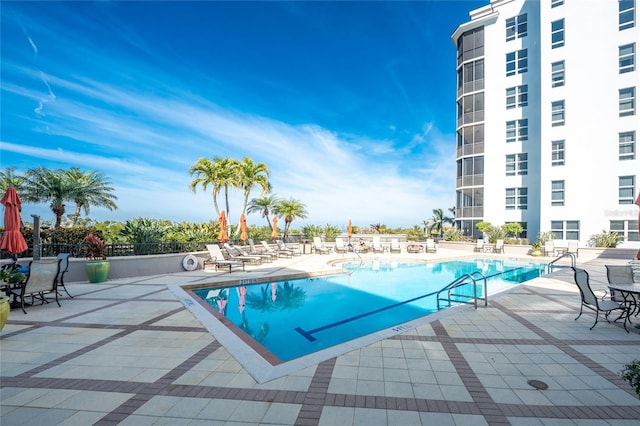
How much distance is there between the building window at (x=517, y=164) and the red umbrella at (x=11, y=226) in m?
29.2

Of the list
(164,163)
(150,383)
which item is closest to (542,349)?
(150,383)

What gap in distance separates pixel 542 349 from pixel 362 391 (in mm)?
3217

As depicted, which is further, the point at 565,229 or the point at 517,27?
the point at 517,27

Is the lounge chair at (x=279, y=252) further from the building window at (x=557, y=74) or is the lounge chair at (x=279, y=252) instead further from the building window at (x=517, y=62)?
the building window at (x=517, y=62)

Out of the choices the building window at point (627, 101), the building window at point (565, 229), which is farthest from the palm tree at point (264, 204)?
the building window at point (627, 101)

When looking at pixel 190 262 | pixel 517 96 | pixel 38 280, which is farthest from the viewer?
pixel 517 96

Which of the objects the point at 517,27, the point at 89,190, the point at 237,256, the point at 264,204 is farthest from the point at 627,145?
the point at 89,190

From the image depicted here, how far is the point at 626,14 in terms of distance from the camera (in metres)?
18.7

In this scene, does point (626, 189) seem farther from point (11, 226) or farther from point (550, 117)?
point (11, 226)

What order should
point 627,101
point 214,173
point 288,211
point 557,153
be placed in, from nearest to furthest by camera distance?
point 627,101 < point 557,153 < point 214,173 < point 288,211

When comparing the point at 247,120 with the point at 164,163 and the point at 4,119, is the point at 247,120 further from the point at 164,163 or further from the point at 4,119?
the point at 4,119

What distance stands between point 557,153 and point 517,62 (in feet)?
29.6

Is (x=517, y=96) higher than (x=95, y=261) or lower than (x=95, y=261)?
higher

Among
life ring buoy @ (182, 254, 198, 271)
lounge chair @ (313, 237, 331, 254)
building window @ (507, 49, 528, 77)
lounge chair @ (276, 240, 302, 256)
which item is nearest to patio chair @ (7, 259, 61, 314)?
life ring buoy @ (182, 254, 198, 271)
